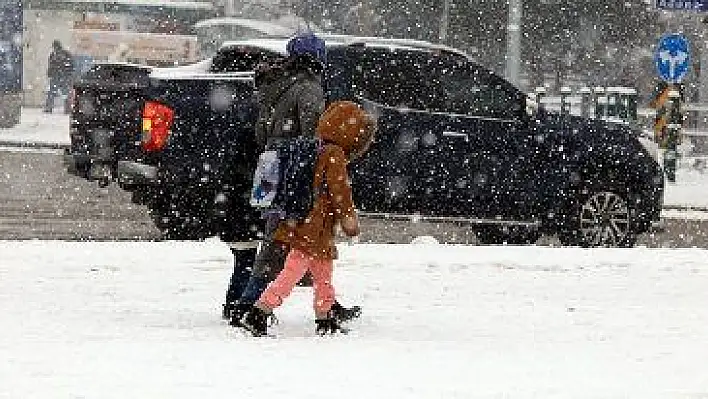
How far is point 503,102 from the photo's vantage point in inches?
551

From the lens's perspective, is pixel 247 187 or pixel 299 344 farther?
pixel 247 187

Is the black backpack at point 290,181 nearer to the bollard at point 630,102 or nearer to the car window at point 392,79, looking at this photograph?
the car window at point 392,79

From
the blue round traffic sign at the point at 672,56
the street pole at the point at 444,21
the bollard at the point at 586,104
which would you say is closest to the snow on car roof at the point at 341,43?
the blue round traffic sign at the point at 672,56

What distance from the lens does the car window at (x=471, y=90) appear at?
45.6 feet

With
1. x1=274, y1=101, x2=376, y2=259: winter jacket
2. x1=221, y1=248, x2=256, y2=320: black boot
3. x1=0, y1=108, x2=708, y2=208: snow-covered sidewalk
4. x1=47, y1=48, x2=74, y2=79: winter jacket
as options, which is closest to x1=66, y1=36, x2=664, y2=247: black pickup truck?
x1=221, y1=248, x2=256, y2=320: black boot

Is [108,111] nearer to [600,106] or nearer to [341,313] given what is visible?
[341,313]

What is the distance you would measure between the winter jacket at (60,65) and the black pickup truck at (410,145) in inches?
1099

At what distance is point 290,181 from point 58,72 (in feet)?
114

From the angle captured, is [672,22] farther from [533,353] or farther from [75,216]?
[533,353]

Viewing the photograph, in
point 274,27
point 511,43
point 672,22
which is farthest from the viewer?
point 274,27

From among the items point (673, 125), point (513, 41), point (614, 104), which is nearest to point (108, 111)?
point (513, 41)

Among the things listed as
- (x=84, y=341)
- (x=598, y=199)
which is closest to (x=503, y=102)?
(x=598, y=199)

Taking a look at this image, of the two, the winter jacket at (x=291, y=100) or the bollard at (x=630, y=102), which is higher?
the winter jacket at (x=291, y=100)

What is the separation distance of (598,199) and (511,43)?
486 inches
